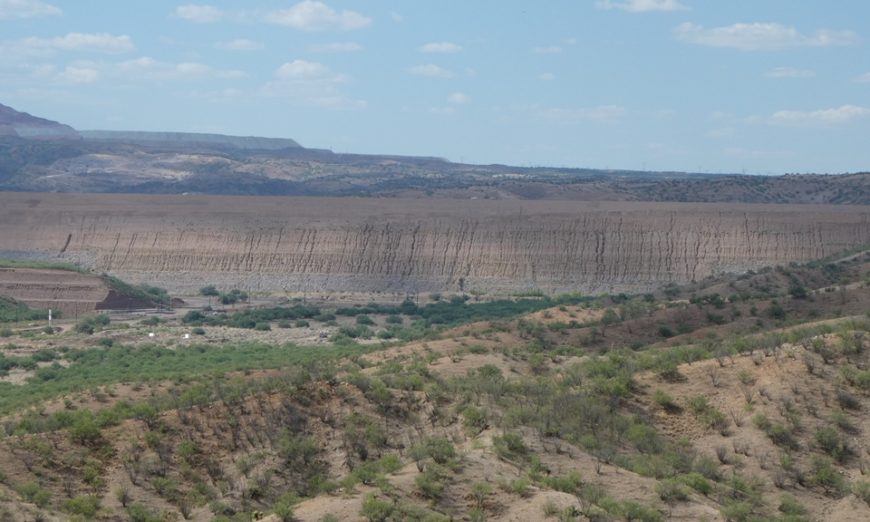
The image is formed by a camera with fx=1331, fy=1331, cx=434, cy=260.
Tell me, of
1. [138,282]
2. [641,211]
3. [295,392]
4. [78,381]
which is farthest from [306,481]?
[641,211]

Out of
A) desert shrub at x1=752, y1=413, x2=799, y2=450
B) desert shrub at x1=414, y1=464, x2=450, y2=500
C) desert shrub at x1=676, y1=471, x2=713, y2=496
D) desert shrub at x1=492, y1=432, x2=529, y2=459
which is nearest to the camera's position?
desert shrub at x1=414, y1=464, x2=450, y2=500

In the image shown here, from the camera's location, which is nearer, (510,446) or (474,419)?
(510,446)

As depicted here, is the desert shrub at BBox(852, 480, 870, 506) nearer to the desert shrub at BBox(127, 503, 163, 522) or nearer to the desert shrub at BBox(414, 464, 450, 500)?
the desert shrub at BBox(414, 464, 450, 500)

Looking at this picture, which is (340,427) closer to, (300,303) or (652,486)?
(652,486)

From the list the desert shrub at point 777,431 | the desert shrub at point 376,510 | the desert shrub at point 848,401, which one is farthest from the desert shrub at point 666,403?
the desert shrub at point 376,510

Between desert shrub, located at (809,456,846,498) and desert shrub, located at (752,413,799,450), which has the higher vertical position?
desert shrub, located at (752,413,799,450)

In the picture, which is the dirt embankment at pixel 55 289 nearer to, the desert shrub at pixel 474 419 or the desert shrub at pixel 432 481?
the desert shrub at pixel 474 419

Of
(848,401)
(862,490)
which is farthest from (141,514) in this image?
(848,401)

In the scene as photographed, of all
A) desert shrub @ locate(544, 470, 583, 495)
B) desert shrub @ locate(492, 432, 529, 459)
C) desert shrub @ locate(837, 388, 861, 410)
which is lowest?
desert shrub @ locate(544, 470, 583, 495)

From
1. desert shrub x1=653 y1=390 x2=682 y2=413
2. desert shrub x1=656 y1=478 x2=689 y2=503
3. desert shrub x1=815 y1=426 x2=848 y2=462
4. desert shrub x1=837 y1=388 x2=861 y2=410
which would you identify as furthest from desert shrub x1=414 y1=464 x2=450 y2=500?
desert shrub x1=837 y1=388 x2=861 y2=410

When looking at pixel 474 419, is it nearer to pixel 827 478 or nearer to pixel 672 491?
pixel 672 491
